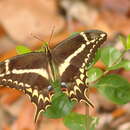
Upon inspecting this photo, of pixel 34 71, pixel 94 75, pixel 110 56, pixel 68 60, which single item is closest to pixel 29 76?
pixel 34 71

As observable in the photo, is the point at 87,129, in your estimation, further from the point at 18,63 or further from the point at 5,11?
the point at 5,11

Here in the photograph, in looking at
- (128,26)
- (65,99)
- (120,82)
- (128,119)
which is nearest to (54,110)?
(65,99)

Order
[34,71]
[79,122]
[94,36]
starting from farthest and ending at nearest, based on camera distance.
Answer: [79,122] < [34,71] < [94,36]

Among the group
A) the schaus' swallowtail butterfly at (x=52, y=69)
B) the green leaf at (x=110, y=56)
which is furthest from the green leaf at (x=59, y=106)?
the green leaf at (x=110, y=56)

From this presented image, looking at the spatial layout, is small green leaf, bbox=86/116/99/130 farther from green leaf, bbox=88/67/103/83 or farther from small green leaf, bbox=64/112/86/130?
green leaf, bbox=88/67/103/83

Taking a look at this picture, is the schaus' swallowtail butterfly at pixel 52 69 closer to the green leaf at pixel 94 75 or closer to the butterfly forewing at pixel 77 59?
the butterfly forewing at pixel 77 59

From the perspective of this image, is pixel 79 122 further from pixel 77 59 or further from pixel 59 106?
pixel 77 59

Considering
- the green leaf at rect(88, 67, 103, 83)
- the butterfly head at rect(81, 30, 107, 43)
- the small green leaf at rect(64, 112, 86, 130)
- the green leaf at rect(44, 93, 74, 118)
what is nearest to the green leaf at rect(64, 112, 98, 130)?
the small green leaf at rect(64, 112, 86, 130)
